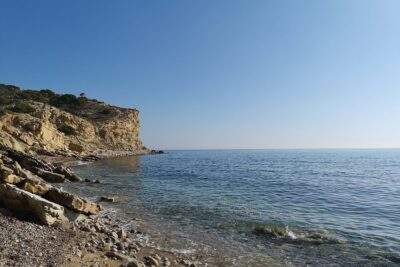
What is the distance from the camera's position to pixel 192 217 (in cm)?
1681

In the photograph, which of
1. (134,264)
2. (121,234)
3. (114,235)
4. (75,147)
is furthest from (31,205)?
(75,147)


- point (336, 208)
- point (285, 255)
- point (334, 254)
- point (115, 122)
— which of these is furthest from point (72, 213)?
point (115, 122)

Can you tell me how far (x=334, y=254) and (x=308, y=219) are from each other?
5.27 meters

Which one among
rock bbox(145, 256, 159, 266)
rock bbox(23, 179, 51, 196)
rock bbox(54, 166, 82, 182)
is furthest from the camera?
rock bbox(54, 166, 82, 182)

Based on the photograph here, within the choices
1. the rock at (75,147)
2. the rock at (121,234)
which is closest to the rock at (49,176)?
the rock at (121,234)

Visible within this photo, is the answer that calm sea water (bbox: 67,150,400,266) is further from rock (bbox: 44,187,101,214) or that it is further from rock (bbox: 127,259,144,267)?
rock (bbox: 44,187,101,214)

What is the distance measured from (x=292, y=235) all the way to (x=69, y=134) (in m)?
70.4

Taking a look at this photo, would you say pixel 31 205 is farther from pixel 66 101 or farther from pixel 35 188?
pixel 66 101

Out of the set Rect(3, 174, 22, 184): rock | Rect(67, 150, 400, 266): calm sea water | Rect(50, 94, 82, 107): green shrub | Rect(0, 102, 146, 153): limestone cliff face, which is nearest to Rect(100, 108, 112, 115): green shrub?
Rect(0, 102, 146, 153): limestone cliff face

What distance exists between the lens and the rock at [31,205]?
38.6 ft

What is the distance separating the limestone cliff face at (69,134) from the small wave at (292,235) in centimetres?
3274

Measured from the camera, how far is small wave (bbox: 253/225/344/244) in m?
13.3

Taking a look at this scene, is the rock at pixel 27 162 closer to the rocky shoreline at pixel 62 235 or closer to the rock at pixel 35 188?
the rocky shoreline at pixel 62 235

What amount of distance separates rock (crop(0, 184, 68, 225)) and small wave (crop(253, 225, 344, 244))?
810 cm
